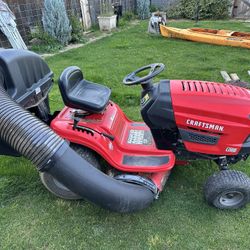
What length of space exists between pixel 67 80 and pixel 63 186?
747 millimetres

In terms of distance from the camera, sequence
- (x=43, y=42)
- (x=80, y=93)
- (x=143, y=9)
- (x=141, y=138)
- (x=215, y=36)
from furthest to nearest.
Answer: (x=143, y=9) < (x=43, y=42) < (x=215, y=36) < (x=141, y=138) < (x=80, y=93)

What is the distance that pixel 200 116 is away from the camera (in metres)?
1.95

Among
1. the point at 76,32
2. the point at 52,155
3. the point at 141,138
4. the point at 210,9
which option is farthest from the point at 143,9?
the point at 52,155

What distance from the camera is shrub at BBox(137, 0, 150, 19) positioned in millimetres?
10547

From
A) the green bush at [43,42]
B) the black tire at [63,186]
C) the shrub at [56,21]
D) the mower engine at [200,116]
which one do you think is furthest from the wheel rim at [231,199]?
the shrub at [56,21]

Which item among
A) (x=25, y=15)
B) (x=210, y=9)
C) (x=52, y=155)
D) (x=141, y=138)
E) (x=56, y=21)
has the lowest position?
(x=210, y=9)

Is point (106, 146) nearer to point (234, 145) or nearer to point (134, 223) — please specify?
point (134, 223)

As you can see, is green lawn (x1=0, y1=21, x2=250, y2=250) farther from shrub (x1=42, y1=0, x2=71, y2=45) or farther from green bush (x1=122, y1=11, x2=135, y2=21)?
green bush (x1=122, y1=11, x2=135, y2=21)

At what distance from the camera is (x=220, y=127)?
195 centimetres

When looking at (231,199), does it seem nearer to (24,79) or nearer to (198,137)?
(198,137)

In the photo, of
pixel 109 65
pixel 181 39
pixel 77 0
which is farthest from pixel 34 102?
pixel 77 0

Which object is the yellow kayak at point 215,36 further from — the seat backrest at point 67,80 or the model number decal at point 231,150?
the seat backrest at point 67,80

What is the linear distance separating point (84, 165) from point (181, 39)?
593 cm

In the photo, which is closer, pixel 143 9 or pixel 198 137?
pixel 198 137
